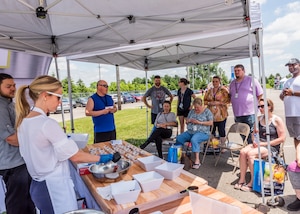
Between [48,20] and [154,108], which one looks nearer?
[48,20]

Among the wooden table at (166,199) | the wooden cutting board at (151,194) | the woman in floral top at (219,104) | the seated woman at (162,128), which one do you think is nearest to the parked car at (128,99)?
the seated woman at (162,128)

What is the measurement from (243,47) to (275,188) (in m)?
3.27

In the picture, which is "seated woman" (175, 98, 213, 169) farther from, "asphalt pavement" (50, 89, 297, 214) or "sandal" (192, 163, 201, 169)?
"asphalt pavement" (50, 89, 297, 214)

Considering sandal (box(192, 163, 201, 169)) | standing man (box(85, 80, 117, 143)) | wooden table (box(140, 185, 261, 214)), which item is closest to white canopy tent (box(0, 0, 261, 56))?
standing man (box(85, 80, 117, 143))

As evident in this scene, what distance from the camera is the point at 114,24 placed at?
2.78 meters

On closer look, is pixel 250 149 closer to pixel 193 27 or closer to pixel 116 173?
pixel 193 27

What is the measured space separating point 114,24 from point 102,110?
3.92 ft

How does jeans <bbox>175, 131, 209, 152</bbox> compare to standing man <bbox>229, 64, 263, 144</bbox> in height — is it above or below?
below

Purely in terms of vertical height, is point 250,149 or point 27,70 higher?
point 27,70

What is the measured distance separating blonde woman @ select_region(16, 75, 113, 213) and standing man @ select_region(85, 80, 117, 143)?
1.80 meters

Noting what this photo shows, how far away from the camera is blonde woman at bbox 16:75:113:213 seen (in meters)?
1.20

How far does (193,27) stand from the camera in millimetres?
2641

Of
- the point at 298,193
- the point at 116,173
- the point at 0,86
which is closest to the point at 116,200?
the point at 116,173

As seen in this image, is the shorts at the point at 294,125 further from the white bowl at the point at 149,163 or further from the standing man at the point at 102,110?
the standing man at the point at 102,110
